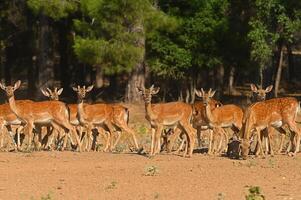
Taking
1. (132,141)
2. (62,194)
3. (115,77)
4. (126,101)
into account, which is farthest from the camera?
(115,77)

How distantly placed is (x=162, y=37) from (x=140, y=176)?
23.5m

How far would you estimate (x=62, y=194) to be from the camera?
1364cm

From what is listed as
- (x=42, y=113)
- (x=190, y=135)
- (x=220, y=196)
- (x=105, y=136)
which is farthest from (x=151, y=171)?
(x=105, y=136)

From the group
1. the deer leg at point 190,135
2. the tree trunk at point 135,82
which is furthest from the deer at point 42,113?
the tree trunk at point 135,82

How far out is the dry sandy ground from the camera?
44.9ft

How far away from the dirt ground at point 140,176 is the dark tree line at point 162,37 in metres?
14.8

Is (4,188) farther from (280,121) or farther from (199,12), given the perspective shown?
(199,12)

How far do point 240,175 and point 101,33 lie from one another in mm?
20079

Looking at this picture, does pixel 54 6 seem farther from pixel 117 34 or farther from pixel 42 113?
pixel 42 113

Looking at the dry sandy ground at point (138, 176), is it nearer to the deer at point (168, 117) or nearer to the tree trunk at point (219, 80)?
the deer at point (168, 117)

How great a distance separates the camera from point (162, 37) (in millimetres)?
38719

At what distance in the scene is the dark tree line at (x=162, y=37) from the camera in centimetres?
Result: 3381

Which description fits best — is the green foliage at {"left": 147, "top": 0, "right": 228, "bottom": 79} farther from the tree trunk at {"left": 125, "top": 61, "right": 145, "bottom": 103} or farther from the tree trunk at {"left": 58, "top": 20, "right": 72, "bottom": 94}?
the tree trunk at {"left": 58, "top": 20, "right": 72, "bottom": 94}

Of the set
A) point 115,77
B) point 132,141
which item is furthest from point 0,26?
point 132,141
